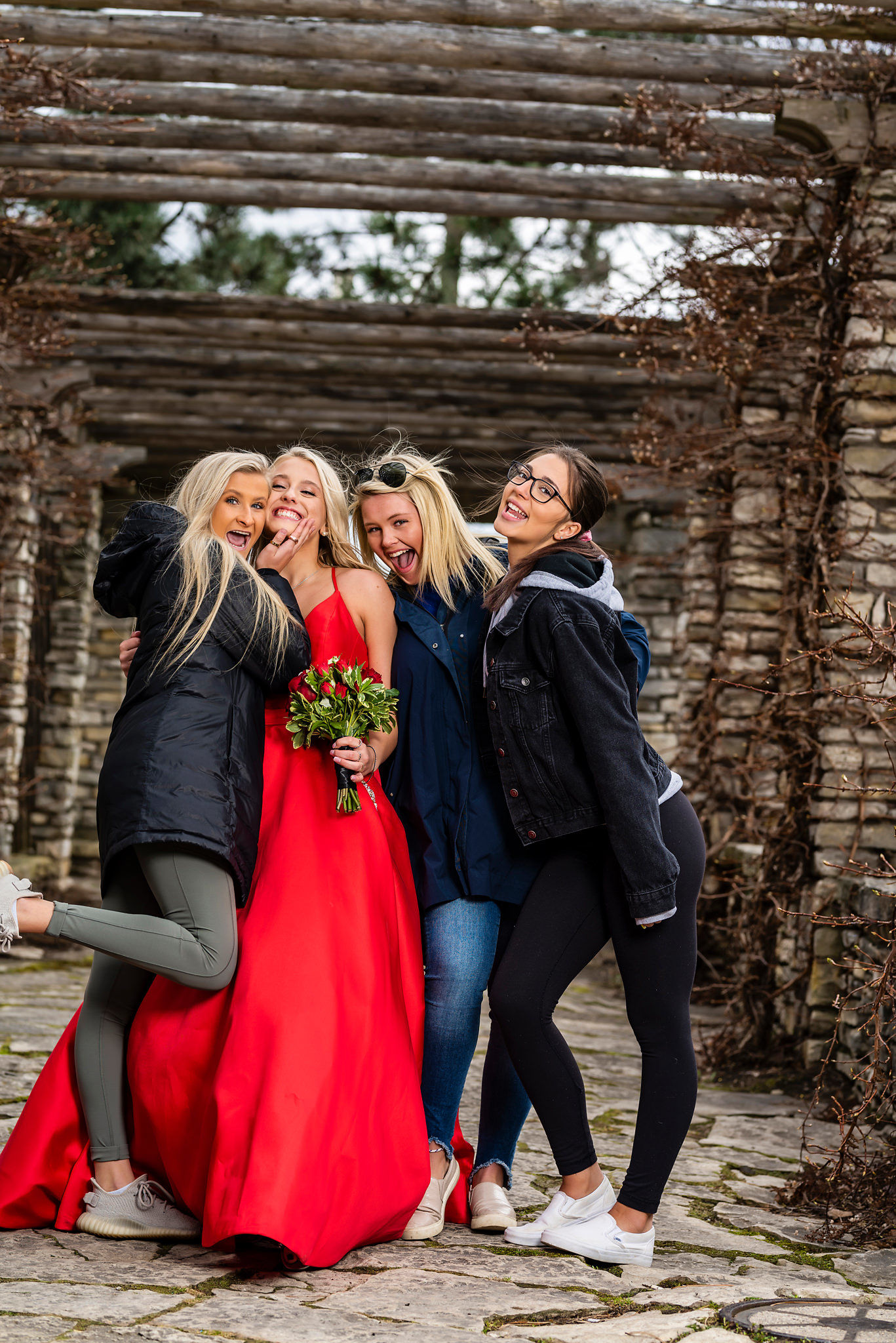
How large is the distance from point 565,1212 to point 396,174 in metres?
5.11

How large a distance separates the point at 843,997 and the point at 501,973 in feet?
4.16

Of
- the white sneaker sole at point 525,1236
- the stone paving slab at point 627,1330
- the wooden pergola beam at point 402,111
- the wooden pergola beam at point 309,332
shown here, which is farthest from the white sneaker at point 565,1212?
the wooden pergola beam at point 309,332

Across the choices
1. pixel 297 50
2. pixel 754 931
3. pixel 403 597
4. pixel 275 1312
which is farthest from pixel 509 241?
pixel 275 1312

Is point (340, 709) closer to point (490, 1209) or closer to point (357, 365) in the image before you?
point (490, 1209)

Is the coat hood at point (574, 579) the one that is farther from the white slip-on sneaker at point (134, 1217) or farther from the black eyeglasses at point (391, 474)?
the white slip-on sneaker at point (134, 1217)

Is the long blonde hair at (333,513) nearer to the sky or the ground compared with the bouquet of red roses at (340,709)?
nearer to the sky

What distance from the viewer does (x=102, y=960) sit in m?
2.80

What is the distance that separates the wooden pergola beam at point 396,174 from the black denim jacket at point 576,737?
162 inches

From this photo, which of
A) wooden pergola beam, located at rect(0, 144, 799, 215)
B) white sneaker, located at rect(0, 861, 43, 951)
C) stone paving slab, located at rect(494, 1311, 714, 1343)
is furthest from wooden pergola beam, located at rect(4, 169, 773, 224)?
stone paving slab, located at rect(494, 1311, 714, 1343)

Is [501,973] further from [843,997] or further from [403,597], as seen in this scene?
[843,997]

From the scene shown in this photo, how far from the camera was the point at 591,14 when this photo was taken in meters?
4.86

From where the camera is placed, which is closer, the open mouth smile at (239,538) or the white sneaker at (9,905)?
the white sneaker at (9,905)

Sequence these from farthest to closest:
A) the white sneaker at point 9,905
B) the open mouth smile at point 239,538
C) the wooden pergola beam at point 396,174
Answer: the wooden pergola beam at point 396,174, the open mouth smile at point 239,538, the white sneaker at point 9,905

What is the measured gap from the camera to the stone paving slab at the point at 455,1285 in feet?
7.14
